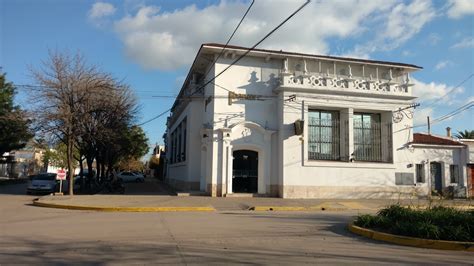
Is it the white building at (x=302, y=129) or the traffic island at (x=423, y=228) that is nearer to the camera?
the traffic island at (x=423, y=228)

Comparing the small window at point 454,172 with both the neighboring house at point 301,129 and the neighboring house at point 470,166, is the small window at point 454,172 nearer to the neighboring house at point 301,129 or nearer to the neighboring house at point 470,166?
the neighboring house at point 470,166

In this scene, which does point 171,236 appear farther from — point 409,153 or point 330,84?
point 409,153

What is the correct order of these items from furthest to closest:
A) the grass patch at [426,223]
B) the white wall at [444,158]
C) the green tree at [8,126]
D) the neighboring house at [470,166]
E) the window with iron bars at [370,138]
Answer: the green tree at [8,126], the neighboring house at [470,166], the white wall at [444,158], the window with iron bars at [370,138], the grass patch at [426,223]

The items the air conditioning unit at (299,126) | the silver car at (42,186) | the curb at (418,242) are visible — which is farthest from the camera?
the silver car at (42,186)

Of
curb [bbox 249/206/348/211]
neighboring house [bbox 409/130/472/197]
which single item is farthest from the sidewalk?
neighboring house [bbox 409/130/472/197]

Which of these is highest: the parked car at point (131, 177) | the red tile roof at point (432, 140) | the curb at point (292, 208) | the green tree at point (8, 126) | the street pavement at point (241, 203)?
the green tree at point (8, 126)

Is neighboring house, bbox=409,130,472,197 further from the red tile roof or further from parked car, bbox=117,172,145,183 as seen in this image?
parked car, bbox=117,172,145,183

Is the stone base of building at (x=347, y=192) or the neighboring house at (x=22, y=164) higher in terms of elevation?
the neighboring house at (x=22, y=164)

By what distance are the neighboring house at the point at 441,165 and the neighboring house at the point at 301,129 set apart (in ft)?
2.35

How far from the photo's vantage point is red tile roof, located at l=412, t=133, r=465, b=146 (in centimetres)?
2845

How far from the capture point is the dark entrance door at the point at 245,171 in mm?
25703

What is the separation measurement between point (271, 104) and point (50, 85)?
39.2 feet

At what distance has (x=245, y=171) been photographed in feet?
84.5

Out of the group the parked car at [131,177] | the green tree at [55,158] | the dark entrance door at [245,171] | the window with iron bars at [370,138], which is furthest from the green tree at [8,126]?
the green tree at [55,158]
